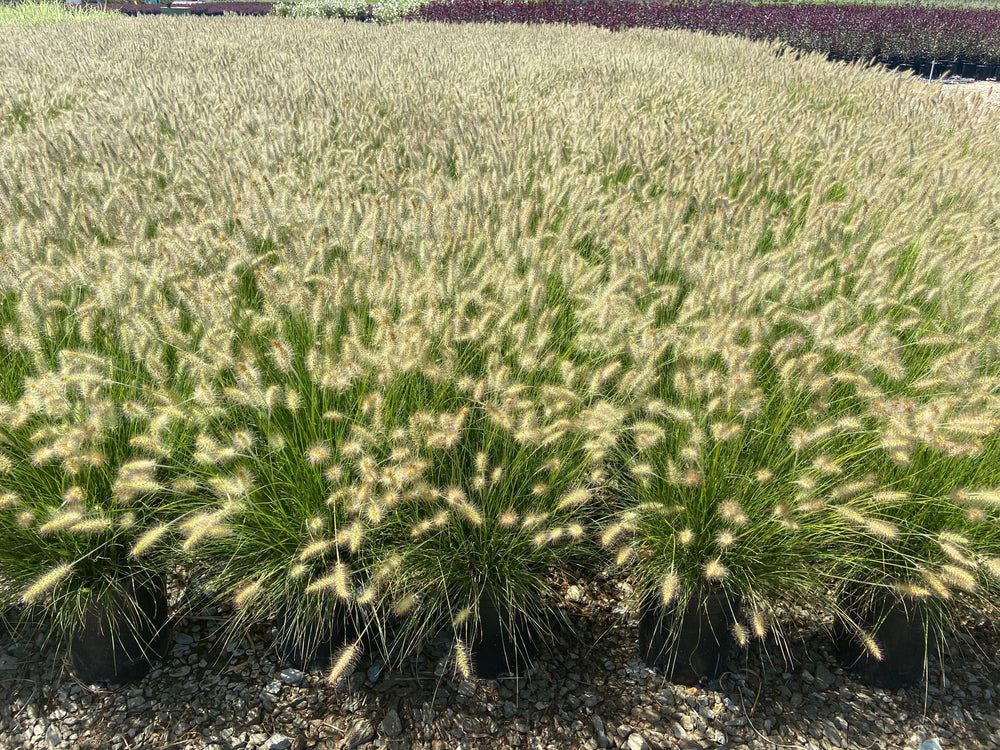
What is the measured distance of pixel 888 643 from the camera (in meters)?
2.17

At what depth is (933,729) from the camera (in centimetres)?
213

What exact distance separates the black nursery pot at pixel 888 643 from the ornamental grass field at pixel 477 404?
0.05m

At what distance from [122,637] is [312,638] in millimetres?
563

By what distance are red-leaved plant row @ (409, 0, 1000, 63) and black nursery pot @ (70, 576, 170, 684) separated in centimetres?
1971

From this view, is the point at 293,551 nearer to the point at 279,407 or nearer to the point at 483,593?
the point at 279,407

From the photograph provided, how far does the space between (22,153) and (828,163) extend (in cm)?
469

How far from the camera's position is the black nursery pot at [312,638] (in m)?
2.11

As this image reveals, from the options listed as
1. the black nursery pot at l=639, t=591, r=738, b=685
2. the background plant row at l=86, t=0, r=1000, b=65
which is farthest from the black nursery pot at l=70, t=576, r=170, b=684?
the background plant row at l=86, t=0, r=1000, b=65

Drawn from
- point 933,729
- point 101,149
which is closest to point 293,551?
point 933,729

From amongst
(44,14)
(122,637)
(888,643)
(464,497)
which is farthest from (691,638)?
(44,14)

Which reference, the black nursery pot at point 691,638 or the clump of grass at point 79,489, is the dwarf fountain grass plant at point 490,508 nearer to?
the black nursery pot at point 691,638

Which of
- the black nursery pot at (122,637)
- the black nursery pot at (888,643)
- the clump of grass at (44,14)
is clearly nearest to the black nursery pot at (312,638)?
the black nursery pot at (122,637)

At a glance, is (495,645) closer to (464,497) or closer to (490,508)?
(490,508)

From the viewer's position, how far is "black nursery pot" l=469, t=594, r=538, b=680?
7.03 ft
